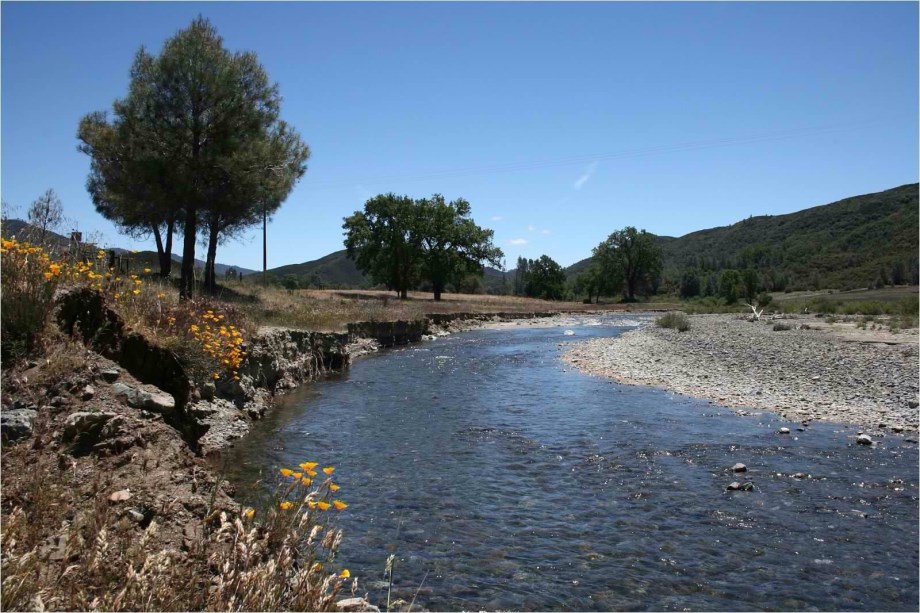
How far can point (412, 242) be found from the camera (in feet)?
229

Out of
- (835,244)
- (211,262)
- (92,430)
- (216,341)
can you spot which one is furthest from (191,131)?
(835,244)

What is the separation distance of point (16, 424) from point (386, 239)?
2573 inches

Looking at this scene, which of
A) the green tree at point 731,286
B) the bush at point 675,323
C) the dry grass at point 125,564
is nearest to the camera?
the dry grass at point 125,564

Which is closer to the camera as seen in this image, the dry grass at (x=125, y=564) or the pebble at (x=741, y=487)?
the dry grass at (x=125, y=564)

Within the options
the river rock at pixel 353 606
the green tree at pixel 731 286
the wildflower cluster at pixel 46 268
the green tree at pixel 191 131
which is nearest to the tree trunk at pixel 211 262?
the green tree at pixel 191 131

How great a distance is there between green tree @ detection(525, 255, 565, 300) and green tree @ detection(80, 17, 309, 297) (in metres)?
93.7

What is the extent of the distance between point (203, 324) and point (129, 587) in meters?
9.15

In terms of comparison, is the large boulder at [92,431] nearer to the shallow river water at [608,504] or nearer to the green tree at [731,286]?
the shallow river water at [608,504]

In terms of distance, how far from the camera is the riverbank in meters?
13.7

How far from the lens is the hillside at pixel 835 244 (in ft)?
349

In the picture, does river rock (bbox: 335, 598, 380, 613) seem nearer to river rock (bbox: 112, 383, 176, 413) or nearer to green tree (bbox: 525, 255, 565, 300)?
river rock (bbox: 112, 383, 176, 413)

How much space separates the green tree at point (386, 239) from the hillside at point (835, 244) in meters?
69.0

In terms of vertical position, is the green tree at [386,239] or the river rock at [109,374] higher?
the green tree at [386,239]

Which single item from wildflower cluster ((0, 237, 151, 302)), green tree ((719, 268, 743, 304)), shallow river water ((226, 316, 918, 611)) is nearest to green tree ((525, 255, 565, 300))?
green tree ((719, 268, 743, 304))
